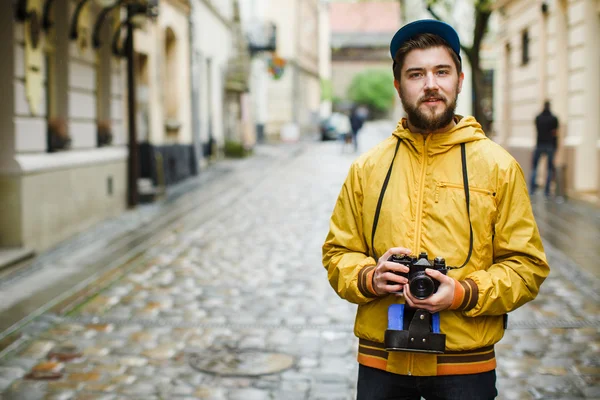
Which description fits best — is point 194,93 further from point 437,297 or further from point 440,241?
point 437,297

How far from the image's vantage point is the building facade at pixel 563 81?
15.6 metres

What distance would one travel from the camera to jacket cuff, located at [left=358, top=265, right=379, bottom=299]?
2.55m

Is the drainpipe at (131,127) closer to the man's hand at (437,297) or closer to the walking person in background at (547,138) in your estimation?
the walking person in background at (547,138)

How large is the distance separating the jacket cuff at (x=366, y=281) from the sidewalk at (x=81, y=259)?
4469 mm

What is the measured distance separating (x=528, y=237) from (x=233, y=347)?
13.1 feet

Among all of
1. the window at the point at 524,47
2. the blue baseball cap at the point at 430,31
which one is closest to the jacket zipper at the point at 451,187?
the blue baseball cap at the point at 430,31

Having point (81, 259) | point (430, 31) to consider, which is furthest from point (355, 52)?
point (430, 31)

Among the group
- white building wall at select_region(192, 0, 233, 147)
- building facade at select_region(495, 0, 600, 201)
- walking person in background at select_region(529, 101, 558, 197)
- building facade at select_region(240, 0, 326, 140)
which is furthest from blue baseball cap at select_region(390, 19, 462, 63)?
building facade at select_region(240, 0, 326, 140)

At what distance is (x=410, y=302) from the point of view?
7.95 feet

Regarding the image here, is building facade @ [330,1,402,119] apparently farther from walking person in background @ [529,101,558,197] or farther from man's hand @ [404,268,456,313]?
man's hand @ [404,268,456,313]

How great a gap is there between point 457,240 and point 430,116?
1.27 ft

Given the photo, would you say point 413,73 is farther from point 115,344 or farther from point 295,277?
point 295,277

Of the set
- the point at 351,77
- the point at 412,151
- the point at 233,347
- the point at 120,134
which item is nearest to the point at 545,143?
the point at 120,134

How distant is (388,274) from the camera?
2.44 meters
